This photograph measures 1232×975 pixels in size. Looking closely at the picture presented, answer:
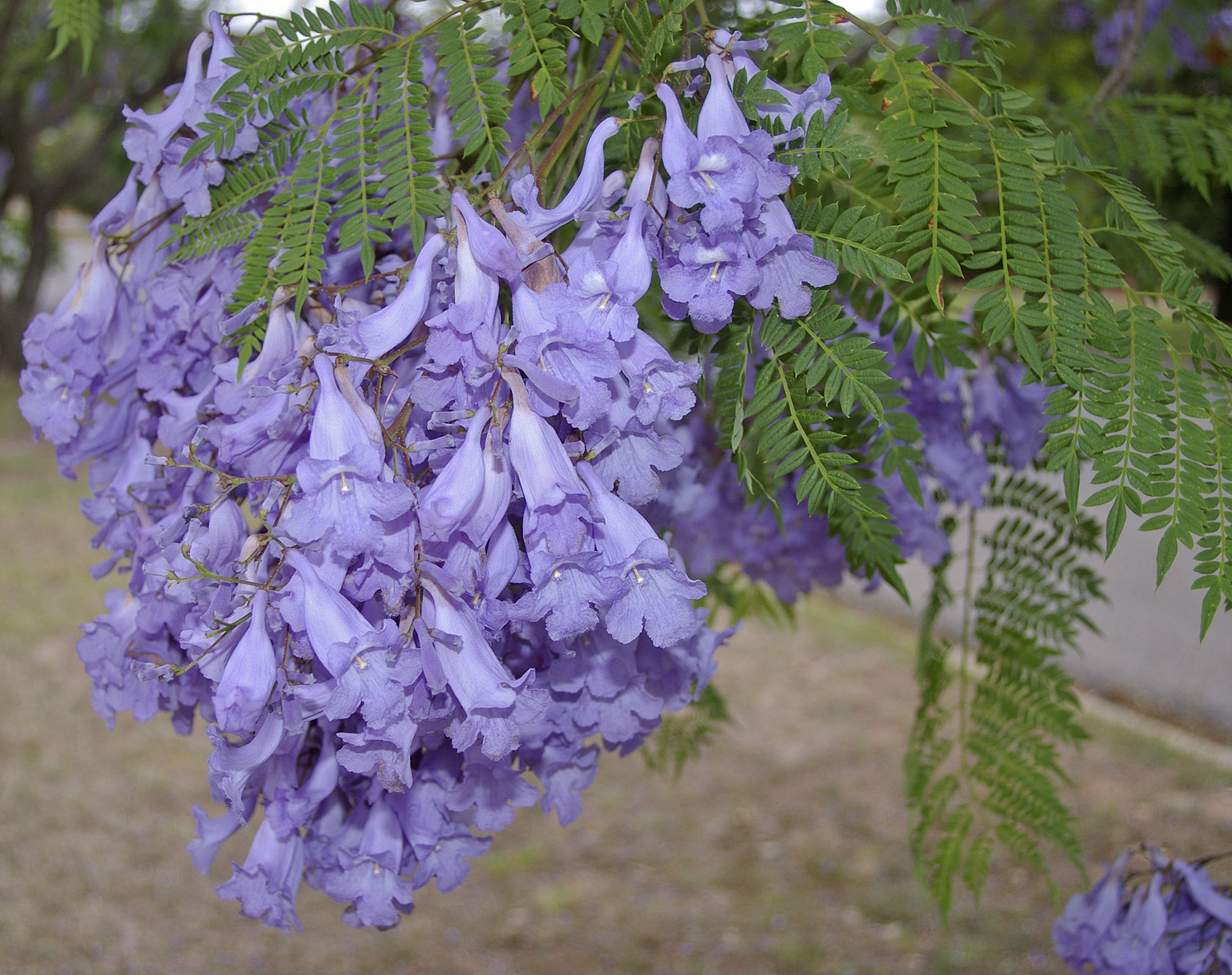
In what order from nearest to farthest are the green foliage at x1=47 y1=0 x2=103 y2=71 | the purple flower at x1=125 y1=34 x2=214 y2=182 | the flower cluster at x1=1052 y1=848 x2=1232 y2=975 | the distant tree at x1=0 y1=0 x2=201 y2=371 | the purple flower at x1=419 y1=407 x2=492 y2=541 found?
1. the purple flower at x1=419 y1=407 x2=492 y2=541
2. the purple flower at x1=125 y1=34 x2=214 y2=182
3. the green foliage at x1=47 y1=0 x2=103 y2=71
4. the flower cluster at x1=1052 y1=848 x2=1232 y2=975
5. the distant tree at x1=0 y1=0 x2=201 y2=371

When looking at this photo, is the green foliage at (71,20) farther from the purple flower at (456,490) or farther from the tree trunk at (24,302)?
the tree trunk at (24,302)

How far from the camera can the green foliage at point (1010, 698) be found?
162cm

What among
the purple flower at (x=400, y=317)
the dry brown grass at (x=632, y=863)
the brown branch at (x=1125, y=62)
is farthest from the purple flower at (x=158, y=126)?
the dry brown grass at (x=632, y=863)

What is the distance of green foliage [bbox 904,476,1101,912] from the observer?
1.62 m

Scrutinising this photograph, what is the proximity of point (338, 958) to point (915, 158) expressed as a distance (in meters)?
3.45

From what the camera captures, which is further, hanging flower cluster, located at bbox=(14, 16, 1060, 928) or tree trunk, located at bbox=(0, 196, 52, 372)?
tree trunk, located at bbox=(0, 196, 52, 372)

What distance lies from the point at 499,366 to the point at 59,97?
482cm

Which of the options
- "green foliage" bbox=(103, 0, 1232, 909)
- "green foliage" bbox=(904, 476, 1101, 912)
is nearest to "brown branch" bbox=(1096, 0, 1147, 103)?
"green foliage" bbox=(904, 476, 1101, 912)

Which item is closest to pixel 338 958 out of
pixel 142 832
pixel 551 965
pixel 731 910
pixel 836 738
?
pixel 551 965

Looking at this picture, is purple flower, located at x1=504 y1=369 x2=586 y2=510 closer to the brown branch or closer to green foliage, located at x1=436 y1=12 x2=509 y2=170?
green foliage, located at x1=436 y1=12 x2=509 y2=170

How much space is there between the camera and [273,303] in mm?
873

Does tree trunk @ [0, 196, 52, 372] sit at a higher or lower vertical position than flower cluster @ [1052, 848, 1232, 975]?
lower

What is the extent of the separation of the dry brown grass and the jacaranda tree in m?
2.84

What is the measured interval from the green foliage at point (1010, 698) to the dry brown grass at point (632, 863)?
2.07m
